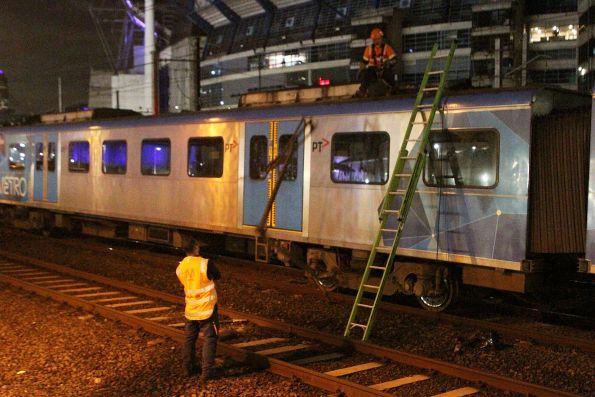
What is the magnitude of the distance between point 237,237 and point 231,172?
1.39m

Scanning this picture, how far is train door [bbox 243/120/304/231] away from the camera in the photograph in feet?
35.5

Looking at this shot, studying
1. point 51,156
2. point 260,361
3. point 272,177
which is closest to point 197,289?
point 260,361

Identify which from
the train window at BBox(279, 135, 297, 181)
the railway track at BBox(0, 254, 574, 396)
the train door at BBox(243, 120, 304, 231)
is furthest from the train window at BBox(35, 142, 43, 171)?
the train window at BBox(279, 135, 297, 181)

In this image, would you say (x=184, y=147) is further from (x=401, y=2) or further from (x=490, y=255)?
(x=401, y=2)

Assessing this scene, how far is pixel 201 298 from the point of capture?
242 inches

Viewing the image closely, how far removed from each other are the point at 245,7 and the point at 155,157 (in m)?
59.1

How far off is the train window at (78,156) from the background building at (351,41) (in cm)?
902

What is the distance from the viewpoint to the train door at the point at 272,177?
1083cm

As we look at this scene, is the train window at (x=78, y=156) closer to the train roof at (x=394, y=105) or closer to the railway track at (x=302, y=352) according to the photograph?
the train roof at (x=394, y=105)

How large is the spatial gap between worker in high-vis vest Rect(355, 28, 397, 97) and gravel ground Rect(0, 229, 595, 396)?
362 cm

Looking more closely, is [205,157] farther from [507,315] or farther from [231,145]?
[507,315]

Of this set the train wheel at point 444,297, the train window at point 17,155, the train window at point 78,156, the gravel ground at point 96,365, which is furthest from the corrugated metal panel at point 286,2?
the gravel ground at point 96,365

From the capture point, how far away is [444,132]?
29.2 ft

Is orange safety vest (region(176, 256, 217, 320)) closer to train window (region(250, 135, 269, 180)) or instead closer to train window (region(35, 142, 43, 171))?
train window (region(250, 135, 269, 180))
